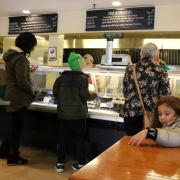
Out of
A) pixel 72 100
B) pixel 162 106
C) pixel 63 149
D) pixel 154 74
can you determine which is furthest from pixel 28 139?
pixel 162 106

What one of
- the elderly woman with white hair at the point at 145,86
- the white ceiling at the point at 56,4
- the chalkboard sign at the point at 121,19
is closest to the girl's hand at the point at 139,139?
the elderly woman with white hair at the point at 145,86

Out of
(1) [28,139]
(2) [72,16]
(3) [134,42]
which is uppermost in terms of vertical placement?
(2) [72,16]

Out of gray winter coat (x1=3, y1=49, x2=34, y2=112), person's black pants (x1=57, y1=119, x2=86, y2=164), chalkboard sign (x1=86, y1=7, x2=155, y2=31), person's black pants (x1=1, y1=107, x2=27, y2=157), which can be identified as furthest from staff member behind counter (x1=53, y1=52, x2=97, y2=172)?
chalkboard sign (x1=86, y1=7, x2=155, y2=31)

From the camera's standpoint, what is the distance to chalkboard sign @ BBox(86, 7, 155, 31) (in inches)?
191

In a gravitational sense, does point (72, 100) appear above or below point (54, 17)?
below

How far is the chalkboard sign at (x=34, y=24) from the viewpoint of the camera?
571 centimetres

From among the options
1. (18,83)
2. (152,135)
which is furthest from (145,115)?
Answer: (18,83)

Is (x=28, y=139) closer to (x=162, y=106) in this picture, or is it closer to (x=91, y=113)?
(x=91, y=113)

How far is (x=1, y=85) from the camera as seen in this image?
396 centimetres

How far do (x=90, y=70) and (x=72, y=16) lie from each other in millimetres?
1323

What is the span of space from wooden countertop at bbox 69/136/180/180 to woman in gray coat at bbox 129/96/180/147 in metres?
0.04

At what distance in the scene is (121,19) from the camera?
5.08 meters

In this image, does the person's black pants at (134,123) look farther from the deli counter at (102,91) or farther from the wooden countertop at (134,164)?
the wooden countertop at (134,164)

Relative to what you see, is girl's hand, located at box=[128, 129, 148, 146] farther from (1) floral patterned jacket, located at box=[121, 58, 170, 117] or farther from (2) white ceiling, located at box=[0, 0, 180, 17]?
(2) white ceiling, located at box=[0, 0, 180, 17]
